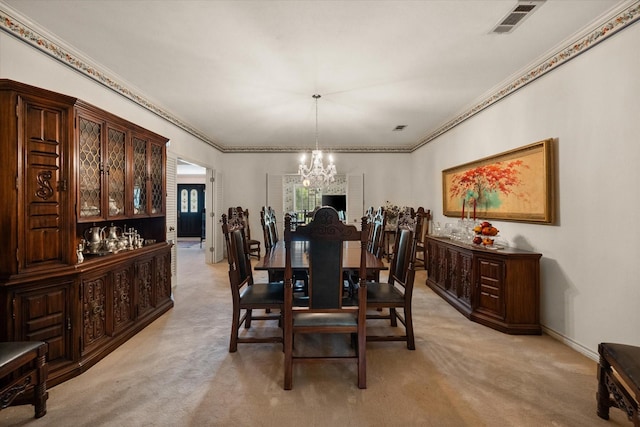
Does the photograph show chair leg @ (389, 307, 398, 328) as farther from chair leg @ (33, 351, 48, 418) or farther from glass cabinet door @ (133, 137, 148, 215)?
glass cabinet door @ (133, 137, 148, 215)

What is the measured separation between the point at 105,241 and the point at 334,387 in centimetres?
235

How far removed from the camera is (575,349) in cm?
251

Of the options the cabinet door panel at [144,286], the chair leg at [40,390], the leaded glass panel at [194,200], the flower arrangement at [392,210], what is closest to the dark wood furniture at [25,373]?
the chair leg at [40,390]

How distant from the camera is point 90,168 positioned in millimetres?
2463

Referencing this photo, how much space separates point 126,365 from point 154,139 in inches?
92.0

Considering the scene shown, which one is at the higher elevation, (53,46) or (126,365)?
(53,46)

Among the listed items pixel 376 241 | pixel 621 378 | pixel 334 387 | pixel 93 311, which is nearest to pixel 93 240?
pixel 93 311

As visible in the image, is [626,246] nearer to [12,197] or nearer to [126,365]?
[126,365]

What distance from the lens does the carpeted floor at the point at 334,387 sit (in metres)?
1.72

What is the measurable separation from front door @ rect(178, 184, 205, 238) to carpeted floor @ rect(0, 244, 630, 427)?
874 cm

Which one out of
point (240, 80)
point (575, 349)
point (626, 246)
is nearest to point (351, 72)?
point (240, 80)

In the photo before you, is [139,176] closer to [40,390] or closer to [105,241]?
[105,241]

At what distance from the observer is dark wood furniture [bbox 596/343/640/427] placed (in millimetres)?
1379

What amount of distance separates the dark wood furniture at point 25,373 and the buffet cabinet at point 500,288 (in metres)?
3.60
